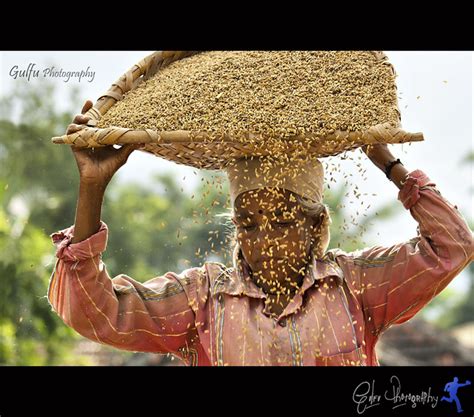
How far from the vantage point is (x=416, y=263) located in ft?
10.3

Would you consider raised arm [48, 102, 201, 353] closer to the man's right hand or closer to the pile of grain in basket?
the man's right hand

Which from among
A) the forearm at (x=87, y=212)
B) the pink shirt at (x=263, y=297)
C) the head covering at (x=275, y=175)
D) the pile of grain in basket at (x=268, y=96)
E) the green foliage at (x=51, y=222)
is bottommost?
the pink shirt at (x=263, y=297)

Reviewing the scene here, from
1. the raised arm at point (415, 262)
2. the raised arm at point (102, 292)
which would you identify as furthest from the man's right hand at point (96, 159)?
the raised arm at point (415, 262)

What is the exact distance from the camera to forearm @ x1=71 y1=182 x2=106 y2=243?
302cm

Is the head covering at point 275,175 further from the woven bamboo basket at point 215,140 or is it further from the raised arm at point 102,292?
the raised arm at point 102,292

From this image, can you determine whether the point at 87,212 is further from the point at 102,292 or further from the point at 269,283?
the point at 269,283

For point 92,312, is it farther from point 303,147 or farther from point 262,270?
point 303,147

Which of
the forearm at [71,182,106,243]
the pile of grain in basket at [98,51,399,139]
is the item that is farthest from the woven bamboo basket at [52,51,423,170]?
the forearm at [71,182,106,243]

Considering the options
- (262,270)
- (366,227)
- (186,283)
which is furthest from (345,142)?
(186,283)

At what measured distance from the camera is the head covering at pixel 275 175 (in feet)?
10.2

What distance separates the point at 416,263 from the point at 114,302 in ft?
3.48

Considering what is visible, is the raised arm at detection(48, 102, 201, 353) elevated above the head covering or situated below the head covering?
below

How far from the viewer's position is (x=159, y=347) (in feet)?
10.5
